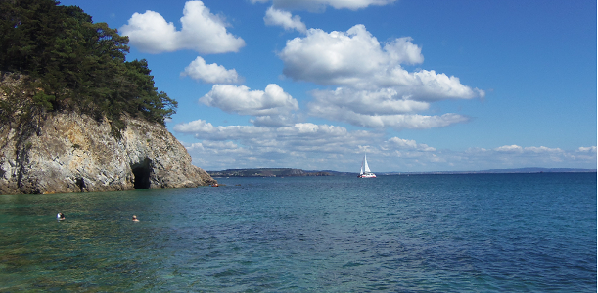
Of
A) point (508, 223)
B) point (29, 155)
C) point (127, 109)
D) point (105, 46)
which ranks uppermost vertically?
point (105, 46)

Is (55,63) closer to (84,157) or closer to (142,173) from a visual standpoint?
(84,157)

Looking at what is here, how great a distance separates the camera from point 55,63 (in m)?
57.8

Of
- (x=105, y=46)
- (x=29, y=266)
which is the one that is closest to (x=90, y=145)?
(x=105, y=46)

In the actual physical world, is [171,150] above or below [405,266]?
above

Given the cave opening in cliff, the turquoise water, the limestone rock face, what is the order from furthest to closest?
the cave opening in cliff
the limestone rock face
the turquoise water

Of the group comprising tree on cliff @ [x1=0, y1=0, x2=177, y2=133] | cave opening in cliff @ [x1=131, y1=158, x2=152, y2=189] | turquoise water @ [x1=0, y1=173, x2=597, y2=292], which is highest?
tree on cliff @ [x1=0, y1=0, x2=177, y2=133]

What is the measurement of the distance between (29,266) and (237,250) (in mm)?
9078

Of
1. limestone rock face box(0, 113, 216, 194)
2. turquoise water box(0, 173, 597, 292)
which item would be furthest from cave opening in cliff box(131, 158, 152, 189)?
turquoise water box(0, 173, 597, 292)

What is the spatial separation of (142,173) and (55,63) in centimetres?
3016

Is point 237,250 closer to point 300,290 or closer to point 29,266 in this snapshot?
point 300,290

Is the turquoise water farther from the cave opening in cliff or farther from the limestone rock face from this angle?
the cave opening in cliff

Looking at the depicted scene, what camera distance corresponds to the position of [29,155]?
175 feet

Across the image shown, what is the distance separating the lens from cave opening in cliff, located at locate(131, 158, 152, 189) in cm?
7698

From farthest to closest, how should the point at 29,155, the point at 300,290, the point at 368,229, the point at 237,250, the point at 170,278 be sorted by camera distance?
the point at 29,155
the point at 368,229
the point at 237,250
the point at 170,278
the point at 300,290
